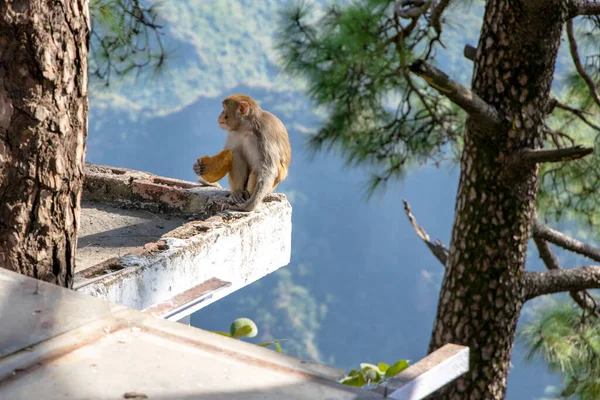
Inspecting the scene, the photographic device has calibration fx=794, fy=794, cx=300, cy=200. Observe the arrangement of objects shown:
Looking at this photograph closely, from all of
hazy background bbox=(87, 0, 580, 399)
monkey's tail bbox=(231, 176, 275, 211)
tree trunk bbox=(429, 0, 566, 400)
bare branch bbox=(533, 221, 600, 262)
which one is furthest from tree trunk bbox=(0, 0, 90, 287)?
hazy background bbox=(87, 0, 580, 399)

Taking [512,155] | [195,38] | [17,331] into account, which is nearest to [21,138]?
[17,331]

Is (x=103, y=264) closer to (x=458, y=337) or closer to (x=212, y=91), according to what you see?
(x=458, y=337)

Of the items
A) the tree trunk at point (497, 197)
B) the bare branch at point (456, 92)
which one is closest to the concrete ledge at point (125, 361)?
the bare branch at point (456, 92)

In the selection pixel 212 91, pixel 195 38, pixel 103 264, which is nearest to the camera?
pixel 103 264

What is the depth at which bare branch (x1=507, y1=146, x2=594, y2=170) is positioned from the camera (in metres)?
2.78

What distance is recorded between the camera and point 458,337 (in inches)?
143

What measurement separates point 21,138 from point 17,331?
0.54m

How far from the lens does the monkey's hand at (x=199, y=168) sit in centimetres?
357

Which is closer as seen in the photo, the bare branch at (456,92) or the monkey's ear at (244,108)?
the bare branch at (456,92)

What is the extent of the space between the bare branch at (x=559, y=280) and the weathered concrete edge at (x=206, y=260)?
116 centimetres

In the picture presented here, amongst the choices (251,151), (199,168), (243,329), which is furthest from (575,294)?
(243,329)

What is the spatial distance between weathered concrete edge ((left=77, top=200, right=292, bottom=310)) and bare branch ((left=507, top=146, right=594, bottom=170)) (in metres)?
1.00

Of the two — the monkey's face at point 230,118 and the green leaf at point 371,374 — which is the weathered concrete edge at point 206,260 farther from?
the green leaf at point 371,374

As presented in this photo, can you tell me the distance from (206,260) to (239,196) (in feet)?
2.30
